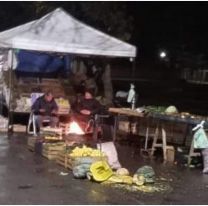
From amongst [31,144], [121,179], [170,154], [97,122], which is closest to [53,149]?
[31,144]

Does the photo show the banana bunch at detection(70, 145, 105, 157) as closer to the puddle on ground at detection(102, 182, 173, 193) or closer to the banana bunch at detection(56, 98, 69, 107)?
the puddle on ground at detection(102, 182, 173, 193)

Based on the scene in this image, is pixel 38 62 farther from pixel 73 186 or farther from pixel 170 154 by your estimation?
pixel 73 186

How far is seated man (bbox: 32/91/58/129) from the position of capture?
17812 mm

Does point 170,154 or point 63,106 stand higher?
point 63,106

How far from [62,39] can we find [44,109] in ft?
6.18

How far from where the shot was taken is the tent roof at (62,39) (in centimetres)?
1747

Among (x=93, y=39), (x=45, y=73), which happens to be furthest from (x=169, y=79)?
(x=93, y=39)

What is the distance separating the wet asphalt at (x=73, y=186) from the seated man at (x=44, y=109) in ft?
11.1

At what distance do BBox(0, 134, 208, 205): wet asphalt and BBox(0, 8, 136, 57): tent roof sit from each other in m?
3.90

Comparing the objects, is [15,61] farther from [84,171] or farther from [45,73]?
[84,171]

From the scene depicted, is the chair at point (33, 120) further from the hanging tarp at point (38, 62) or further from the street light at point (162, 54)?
the street light at point (162, 54)

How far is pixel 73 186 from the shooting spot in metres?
10.8

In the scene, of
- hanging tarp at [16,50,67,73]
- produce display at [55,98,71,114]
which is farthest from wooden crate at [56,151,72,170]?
hanging tarp at [16,50,67,73]

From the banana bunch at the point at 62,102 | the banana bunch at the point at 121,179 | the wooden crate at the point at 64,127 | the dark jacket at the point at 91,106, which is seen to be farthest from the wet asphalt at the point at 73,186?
the banana bunch at the point at 62,102
